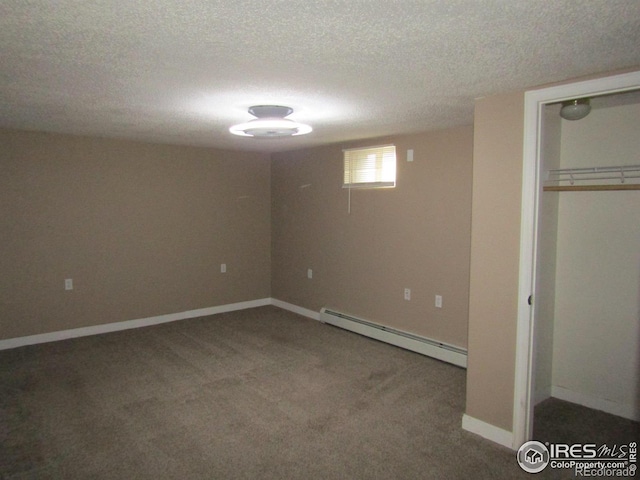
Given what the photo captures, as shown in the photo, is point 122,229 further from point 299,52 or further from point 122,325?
point 299,52

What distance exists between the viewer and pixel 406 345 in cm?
427

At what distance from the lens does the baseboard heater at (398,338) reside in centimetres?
390

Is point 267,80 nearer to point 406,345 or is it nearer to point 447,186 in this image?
point 447,186

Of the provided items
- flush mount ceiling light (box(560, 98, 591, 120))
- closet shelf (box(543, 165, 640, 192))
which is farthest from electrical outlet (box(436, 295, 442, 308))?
flush mount ceiling light (box(560, 98, 591, 120))

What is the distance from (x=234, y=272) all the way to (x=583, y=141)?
4.25m

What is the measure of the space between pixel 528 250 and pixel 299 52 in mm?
1686

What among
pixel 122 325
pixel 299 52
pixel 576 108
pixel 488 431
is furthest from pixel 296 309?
pixel 299 52

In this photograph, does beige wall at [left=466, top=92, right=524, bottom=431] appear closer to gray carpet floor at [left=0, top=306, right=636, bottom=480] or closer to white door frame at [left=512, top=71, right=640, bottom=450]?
white door frame at [left=512, top=71, right=640, bottom=450]

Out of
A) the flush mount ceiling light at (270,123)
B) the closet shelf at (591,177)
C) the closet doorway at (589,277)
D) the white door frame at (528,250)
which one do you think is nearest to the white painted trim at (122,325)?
the flush mount ceiling light at (270,123)

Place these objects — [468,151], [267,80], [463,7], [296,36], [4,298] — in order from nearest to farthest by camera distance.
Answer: [463,7], [296,36], [267,80], [468,151], [4,298]

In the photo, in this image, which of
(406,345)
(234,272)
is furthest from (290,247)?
(406,345)

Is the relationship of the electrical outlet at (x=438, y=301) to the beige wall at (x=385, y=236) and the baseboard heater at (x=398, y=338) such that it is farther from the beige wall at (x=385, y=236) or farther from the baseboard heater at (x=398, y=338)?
the baseboard heater at (x=398, y=338)

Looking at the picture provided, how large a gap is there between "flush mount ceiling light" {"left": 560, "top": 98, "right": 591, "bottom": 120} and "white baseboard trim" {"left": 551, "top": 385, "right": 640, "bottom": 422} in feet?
6.54

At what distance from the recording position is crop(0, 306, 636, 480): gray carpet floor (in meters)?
2.40
